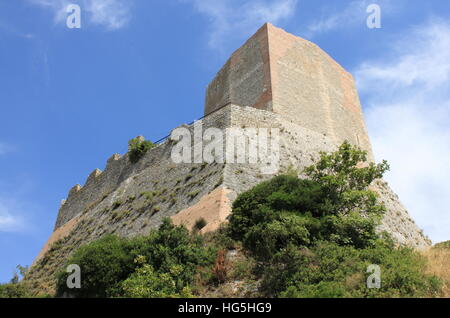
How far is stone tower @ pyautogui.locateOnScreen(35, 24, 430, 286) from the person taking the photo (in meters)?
18.0

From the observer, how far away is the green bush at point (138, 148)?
24.5 meters

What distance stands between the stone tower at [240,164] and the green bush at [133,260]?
1.69 m

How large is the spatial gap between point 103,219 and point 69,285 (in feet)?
29.1

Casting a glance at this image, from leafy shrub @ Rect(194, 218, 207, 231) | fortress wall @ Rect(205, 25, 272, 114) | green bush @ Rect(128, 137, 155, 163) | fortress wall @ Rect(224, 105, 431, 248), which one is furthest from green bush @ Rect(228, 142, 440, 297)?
green bush @ Rect(128, 137, 155, 163)

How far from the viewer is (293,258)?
12.2 metres

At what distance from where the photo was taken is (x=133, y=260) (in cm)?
1369

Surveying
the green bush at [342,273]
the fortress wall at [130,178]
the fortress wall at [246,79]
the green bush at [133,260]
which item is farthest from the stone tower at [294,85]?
the green bush at [342,273]

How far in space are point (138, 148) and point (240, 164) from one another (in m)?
7.92

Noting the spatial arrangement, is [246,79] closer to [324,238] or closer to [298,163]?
[298,163]
